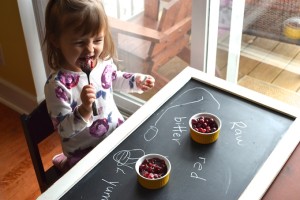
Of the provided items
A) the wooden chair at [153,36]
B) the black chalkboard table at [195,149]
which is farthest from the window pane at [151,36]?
the black chalkboard table at [195,149]

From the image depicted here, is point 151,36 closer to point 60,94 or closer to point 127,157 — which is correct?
point 60,94

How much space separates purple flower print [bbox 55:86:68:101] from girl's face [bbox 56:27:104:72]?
0.08 metres

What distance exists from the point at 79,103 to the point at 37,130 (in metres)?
0.15

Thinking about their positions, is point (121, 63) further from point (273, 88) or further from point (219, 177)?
point (219, 177)

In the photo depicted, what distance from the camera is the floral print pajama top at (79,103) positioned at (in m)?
1.21

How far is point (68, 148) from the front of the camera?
1359mm

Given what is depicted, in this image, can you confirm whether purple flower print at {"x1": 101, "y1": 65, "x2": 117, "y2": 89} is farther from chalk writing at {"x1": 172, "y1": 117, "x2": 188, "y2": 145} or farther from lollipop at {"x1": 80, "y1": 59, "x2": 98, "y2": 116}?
chalk writing at {"x1": 172, "y1": 117, "x2": 188, "y2": 145}

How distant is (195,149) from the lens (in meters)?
1.08

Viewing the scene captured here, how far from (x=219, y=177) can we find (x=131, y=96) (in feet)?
3.55

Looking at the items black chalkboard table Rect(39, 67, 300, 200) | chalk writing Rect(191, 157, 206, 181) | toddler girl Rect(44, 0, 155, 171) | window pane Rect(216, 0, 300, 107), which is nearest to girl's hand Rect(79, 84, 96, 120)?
toddler girl Rect(44, 0, 155, 171)

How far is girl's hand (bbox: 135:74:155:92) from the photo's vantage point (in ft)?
4.37

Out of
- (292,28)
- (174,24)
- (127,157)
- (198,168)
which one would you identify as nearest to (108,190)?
(127,157)

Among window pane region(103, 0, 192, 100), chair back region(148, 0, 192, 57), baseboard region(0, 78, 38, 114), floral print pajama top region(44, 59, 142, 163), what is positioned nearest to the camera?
floral print pajama top region(44, 59, 142, 163)

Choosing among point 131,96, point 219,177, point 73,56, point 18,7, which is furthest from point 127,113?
point 219,177
